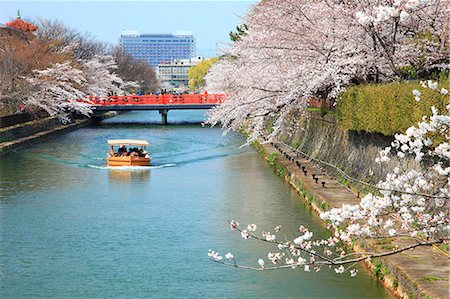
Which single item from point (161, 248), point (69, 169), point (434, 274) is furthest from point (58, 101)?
point (434, 274)

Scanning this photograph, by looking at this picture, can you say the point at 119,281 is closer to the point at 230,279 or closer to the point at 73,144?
the point at 230,279

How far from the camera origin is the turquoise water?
14.2m

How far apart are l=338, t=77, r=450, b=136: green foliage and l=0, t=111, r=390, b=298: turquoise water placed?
2.96m

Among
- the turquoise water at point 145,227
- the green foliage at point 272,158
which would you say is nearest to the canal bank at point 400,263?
the turquoise water at point 145,227

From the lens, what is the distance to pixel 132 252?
17.0 m

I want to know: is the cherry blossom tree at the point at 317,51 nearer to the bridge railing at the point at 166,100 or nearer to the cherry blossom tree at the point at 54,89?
the cherry blossom tree at the point at 54,89

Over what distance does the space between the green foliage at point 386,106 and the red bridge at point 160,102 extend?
38.8 meters

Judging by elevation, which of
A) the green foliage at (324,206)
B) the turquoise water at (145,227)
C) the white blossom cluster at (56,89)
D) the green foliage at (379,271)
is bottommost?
the turquoise water at (145,227)

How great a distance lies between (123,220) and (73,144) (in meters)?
24.1

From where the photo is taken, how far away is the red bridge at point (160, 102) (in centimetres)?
6341

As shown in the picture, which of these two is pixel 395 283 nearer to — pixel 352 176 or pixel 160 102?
pixel 352 176

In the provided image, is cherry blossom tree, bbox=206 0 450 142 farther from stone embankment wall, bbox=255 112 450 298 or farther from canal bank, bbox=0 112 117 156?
canal bank, bbox=0 112 117 156

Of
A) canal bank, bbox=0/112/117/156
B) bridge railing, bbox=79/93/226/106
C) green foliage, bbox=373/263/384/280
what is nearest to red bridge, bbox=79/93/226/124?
bridge railing, bbox=79/93/226/106

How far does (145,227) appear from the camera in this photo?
19812 millimetres
